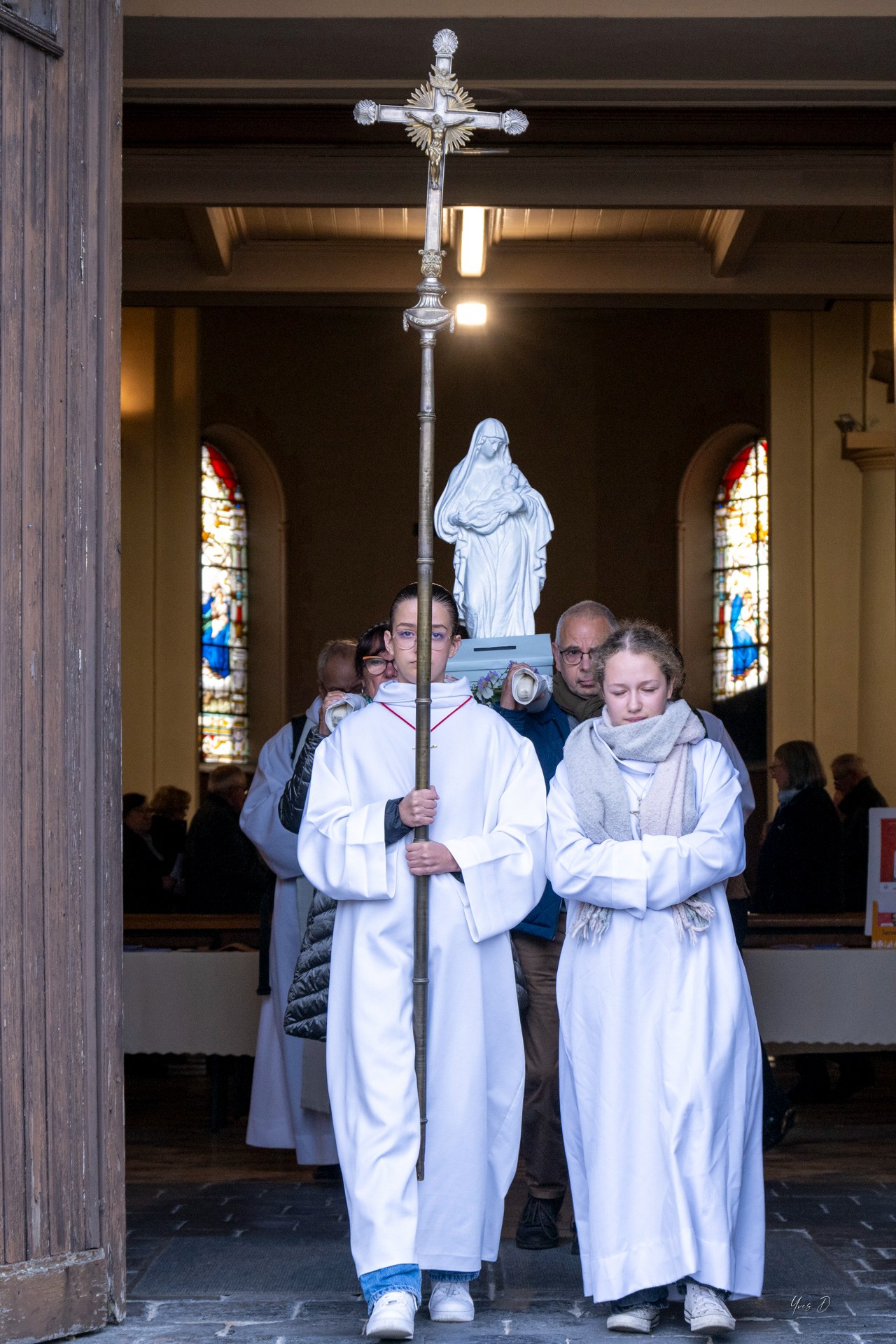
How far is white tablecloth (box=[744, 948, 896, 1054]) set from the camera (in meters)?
6.96

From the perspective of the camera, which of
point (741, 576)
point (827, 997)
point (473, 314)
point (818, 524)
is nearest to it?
point (827, 997)

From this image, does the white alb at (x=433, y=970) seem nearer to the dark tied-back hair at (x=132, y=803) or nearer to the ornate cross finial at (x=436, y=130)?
the ornate cross finial at (x=436, y=130)

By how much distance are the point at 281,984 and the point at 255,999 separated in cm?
82

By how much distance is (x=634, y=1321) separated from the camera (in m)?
3.89

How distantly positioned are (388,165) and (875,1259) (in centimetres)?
582

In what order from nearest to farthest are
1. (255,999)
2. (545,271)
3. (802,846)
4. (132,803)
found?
1. (255,999)
2. (802,846)
3. (132,803)
4. (545,271)

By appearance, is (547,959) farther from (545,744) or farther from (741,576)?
(741,576)

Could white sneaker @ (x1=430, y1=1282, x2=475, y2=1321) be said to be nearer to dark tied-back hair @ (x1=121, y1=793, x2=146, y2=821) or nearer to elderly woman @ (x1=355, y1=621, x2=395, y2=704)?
elderly woman @ (x1=355, y1=621, x2=395, y2=704)

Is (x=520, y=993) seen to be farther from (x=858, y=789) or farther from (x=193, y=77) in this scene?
(x=858, y=789)

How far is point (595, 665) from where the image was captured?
4.28m

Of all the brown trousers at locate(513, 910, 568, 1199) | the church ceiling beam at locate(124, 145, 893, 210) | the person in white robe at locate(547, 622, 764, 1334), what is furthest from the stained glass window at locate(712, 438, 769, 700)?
the person in white robe at locate(547, 622, 764, 1334)

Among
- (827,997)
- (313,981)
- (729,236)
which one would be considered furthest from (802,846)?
(313,981)

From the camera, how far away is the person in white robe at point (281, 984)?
19.6 ft

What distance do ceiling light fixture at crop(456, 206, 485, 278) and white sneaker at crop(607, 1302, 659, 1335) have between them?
271 inches
